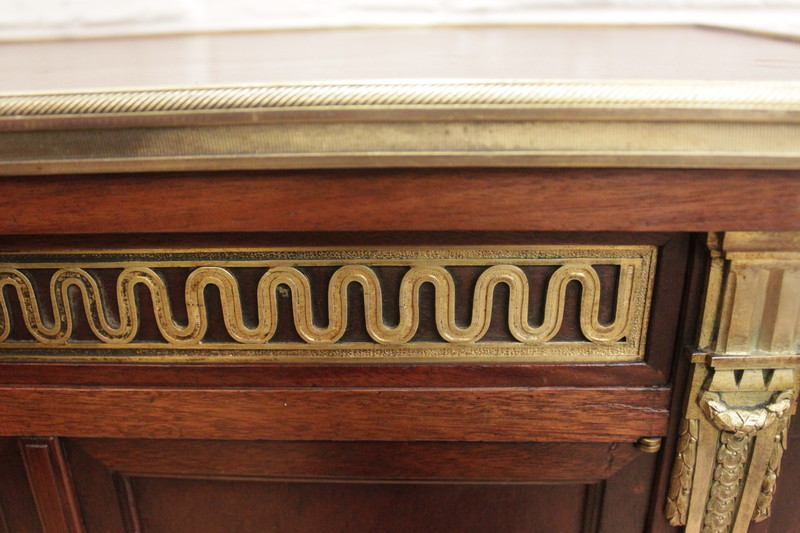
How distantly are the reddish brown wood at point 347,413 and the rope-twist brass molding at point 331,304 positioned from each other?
0.04 metres

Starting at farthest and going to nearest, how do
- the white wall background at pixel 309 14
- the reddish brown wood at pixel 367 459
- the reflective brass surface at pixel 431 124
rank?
the white wall background at pixel 309 14
the reddish brown wood at pixel 367 459
the reflective brass surface at pixel 431 124

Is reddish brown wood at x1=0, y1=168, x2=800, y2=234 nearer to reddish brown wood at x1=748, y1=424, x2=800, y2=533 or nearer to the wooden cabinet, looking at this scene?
the wooden cabinet

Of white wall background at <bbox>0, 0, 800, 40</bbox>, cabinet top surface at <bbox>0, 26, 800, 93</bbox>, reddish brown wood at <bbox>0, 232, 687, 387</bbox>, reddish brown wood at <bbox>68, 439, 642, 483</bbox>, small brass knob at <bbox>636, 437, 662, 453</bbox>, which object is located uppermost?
white wall background at <bbox>0, 0, 800, 40</bbox>

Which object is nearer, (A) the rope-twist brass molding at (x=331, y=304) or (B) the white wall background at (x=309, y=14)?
(A) the rope-twist brass molding at (x=331, y=304)

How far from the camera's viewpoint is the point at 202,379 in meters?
0.39

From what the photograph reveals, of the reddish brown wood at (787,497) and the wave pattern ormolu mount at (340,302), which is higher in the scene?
the wave pattern ormolu mount at (340,302)

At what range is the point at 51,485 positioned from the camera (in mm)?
427

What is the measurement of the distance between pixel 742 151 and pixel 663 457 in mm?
212

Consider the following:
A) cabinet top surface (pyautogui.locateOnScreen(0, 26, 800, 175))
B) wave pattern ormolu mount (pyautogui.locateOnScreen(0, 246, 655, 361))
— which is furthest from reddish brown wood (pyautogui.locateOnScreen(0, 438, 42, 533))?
cabinet top surface (pyautogui.locateOnScreen(0, 26, 800, 175))

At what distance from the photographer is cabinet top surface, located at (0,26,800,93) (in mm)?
353

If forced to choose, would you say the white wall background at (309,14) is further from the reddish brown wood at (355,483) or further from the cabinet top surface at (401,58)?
the reddish brown wood at (355,483)

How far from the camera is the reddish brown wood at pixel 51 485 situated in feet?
1.37

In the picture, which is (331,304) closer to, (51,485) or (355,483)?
(355,483)

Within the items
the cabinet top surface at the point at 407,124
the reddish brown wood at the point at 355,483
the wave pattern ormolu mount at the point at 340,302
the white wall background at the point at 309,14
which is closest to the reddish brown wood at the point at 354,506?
the reddish brown wood at the point at 355,483
